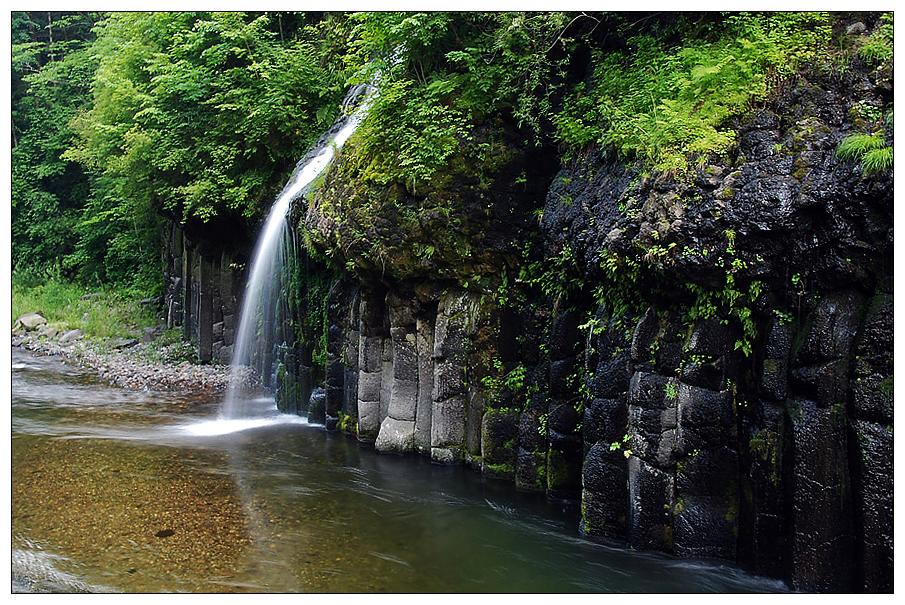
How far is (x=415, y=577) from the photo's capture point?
7.68 m

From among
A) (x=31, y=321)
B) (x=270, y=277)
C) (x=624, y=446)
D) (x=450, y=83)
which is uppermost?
(x=450, y=83)

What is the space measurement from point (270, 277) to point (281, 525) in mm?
6960

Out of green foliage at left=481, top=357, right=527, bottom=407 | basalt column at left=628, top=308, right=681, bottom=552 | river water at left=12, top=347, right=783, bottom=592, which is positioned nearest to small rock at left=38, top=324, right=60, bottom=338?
river water at left=12, top=347, right=783, bottom=592

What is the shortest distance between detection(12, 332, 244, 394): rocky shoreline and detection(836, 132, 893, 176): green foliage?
44.9 feet

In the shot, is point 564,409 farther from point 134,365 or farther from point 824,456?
point 134,365

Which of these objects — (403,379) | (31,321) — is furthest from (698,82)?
(31,321)

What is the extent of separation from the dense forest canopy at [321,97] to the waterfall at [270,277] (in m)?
1.15

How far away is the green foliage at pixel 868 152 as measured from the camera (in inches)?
254

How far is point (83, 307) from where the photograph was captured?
1031 inches

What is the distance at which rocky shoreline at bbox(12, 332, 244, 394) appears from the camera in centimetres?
1805

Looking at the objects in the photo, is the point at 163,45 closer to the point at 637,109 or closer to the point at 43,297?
the point at 43,297

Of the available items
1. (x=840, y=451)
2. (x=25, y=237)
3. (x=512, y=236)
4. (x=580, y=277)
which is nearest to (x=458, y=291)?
(x=512, y=236)

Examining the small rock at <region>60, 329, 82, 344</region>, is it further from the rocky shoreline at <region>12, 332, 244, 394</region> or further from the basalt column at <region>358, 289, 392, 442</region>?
the basalt column at <region>358, 289, 392, 442</region>

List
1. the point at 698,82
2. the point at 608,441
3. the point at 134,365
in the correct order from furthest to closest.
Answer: the point at 134,365, the point at 608,441, the point at 698,82
